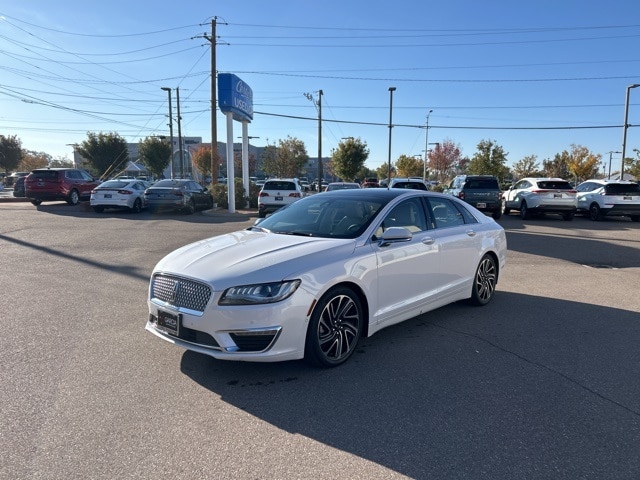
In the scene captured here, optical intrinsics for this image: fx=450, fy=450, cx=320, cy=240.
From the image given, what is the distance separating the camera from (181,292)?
383 centimetres

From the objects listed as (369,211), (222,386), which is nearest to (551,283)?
(369,211)

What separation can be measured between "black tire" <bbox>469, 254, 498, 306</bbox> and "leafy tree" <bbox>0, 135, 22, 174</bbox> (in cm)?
7854

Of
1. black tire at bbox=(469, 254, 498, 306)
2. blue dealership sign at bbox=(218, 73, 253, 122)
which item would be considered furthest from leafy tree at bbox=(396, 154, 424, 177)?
black tire at bbox=(469, 254, 498, 306)

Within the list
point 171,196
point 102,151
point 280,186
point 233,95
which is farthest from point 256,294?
point 102,151

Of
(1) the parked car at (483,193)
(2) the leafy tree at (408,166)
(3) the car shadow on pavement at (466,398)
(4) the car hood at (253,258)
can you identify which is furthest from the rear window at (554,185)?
(2) the leafy tree at (408,166)

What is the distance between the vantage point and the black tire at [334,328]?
3838 mm

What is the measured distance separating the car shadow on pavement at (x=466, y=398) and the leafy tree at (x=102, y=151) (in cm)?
5572

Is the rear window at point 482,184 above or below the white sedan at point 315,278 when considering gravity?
above

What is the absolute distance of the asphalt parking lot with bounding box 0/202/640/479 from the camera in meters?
2.75

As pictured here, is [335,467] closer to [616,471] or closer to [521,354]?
[616,471]

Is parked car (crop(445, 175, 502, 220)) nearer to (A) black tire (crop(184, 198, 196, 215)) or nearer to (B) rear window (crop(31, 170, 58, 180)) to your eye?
(A) black tire (crop(184, 198, 196, 215))

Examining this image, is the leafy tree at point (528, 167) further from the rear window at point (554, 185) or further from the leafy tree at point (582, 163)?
the rear window at point (554, 185)

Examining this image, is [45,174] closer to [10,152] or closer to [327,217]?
[327,217]

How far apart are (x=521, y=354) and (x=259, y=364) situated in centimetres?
257
